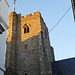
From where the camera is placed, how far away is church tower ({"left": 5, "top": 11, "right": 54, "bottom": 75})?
1734 centimetres

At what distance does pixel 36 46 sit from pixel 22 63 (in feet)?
10.2

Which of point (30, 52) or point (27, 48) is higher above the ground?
point (27, 48)

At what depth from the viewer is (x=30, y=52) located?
1892 centimetres

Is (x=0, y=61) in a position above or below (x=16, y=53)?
below

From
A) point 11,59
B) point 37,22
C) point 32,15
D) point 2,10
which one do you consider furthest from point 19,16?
point 2,10

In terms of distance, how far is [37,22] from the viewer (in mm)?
21203

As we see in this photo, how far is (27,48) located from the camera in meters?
19.5

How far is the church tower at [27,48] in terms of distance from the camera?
17.3 meters

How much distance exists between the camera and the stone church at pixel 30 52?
57.1ft

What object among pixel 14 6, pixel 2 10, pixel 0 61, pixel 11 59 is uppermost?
pixel 14 6

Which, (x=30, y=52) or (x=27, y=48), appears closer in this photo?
(x=30, y=52)

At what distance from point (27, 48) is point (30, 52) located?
0.90 meters

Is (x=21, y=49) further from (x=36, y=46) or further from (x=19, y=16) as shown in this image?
(x=19, y=16)

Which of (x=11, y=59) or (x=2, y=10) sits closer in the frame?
(x=2, y=10)
